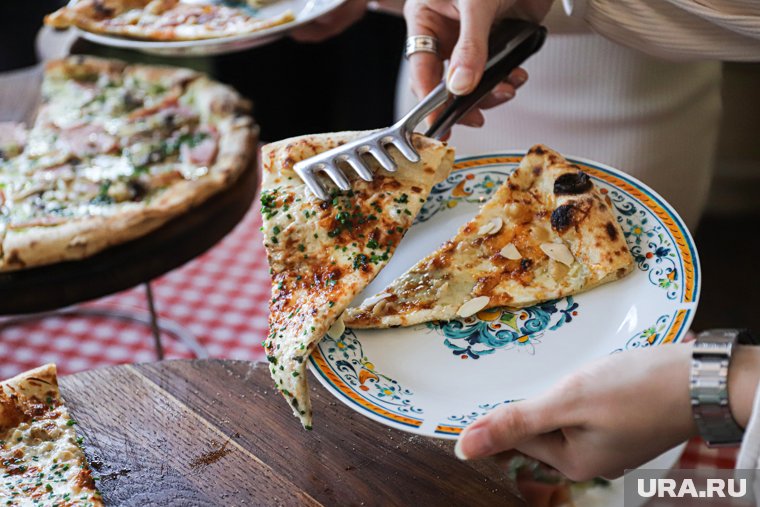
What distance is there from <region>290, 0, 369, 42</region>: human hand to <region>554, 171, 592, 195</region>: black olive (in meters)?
0.94

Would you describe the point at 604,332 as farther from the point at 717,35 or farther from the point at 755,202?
the point at 755,202

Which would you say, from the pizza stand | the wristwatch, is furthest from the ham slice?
the wristwatch

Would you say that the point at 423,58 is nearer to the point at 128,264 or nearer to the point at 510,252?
the point at 510,252

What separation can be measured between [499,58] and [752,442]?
2.85ft

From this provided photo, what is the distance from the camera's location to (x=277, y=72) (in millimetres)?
3826

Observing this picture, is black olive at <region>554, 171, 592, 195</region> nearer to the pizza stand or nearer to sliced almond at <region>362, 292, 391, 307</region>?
sliced almond at <region>362, 292, 391, 307</region>

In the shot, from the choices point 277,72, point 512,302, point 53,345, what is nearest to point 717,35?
point 512,302

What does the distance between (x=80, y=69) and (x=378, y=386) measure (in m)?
2.07

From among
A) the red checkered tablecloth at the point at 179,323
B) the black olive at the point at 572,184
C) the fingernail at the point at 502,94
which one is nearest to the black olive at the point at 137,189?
the red checkered tablecloth at the point at 179,323

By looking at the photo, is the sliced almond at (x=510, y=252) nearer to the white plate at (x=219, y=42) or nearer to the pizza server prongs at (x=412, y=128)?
the pizza server prongs at (x=412, y=128)

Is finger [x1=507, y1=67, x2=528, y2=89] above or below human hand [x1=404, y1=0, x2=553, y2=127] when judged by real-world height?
below

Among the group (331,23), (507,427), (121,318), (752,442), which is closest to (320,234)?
(507,427)

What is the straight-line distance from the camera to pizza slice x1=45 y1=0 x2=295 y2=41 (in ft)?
7.06

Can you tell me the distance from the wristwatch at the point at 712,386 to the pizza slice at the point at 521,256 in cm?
23
